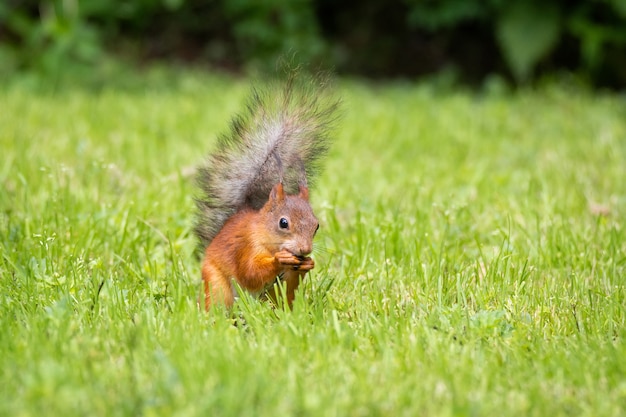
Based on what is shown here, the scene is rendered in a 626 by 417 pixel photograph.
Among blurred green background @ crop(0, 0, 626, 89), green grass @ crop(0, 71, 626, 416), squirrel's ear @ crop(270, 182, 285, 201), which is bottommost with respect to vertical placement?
green grass @ crop(0, 71, 626, 416)

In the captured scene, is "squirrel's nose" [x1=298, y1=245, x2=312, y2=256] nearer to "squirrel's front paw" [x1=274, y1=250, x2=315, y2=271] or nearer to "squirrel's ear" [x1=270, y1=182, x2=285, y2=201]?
"squirrel's front paw" [x1=274, y1=250, x2=315, y2=271]

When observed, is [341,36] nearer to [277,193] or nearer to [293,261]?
[277,193]

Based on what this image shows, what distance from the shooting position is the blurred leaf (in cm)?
724

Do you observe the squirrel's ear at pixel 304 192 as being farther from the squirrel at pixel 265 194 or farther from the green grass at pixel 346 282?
the green grass at pixel 346 282

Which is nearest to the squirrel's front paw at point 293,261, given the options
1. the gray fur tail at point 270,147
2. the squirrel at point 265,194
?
the squirrel at point 265,194

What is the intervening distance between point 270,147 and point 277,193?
0.73 feet

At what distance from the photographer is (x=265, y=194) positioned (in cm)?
269

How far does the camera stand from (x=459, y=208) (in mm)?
3695

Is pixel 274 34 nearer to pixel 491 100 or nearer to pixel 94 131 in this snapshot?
pixel 491 100

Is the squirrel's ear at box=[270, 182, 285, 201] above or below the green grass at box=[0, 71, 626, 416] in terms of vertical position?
above

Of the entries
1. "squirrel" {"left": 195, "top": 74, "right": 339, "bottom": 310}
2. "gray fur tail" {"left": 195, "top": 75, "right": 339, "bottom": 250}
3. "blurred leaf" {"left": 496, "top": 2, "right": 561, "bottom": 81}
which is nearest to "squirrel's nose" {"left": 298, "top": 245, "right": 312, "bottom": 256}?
"squirrel" {"left": 195, "top": 74, "right": 339, "bottom": 310}

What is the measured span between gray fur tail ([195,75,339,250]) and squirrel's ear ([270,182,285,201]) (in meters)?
0.12

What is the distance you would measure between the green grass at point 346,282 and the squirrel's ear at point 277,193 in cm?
31

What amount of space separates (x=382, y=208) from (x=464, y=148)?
161 centimetres
